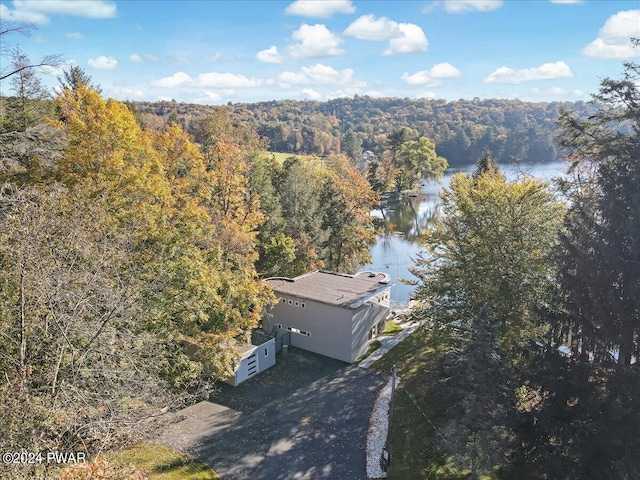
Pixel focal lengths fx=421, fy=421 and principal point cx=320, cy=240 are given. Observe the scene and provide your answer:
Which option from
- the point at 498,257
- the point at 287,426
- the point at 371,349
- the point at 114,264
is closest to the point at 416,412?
the point at 287,426

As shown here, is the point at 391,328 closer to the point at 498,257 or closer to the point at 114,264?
the point at 498,257

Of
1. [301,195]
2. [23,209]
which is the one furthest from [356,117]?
[23,209]

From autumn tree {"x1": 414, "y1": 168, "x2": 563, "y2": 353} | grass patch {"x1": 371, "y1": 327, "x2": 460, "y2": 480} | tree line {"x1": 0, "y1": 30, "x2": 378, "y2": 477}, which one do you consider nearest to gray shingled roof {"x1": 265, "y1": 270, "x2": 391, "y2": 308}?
tree line {"x1": 0, "y1": 30, "x2": 378, "y2": 477}

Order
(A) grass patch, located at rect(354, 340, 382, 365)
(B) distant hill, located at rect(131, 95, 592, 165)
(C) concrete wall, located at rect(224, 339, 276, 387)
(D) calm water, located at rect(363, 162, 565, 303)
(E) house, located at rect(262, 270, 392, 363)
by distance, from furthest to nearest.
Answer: (B) distant hill, located at rect(131, 95, 592, 165) → (D) calm water, located at rect(363, 162, 565, 303) → (A) grass patch, located at rect(354, 340, 382, 365) → (E) house, located at rect(262, 270, 392, 363) → (C) concrete wall, located at rect(224, 339, 276, 387)

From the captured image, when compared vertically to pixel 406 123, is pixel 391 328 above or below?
below

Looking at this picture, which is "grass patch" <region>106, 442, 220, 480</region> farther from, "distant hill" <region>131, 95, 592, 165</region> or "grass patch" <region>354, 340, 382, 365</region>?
"distant hill" <region>131, 95, 592, 165</region>

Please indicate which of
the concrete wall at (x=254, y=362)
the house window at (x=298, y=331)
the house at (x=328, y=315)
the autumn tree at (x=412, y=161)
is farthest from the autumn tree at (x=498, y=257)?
the autumn tree at (x=412, y=161)
